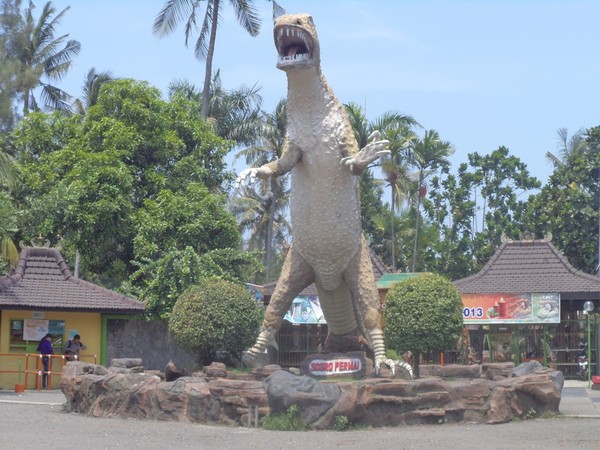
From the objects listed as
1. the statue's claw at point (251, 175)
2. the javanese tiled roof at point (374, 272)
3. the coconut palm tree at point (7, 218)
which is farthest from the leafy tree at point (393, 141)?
the statue's claw at point (251, 175)

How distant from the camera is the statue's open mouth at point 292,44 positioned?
14.7m

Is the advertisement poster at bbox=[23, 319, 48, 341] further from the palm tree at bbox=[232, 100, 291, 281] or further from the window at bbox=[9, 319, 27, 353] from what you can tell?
the palm tree at bbox=[232, 100, 291, 281]

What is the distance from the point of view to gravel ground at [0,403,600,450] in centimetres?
1178

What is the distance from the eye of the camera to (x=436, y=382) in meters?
14.0

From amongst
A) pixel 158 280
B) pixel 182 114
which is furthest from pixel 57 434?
pixel 182 114

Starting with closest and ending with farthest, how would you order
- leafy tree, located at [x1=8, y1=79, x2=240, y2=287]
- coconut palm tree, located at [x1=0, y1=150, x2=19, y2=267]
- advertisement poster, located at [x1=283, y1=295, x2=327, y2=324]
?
coconut palm tree, located at [x1=0, y1=150, x2=19, y2=267] → leafy tree, located at [x1=8, y1=79, x2=240, y2=287] → advertisement poster, located at [x1=283, y1=295, x2=327, y2=324]

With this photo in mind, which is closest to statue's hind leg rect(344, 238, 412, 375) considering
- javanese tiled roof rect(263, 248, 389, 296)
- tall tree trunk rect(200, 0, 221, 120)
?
javanese tiled roof rect(263, 248, 389, 296)

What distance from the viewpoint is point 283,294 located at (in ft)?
53.7

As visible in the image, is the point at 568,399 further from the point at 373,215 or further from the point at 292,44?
the point at 373,215

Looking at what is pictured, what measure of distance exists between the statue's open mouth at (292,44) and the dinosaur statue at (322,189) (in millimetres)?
15

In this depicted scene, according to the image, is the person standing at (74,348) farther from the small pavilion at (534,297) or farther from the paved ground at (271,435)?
the small pavilion at (534,297)

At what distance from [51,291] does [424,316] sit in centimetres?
1094

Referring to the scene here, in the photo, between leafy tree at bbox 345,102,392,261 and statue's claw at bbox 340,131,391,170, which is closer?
statue's claw at bbox 340,131,391,170

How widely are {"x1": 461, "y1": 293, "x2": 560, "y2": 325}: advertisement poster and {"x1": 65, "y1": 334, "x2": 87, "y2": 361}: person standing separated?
993 centimetres
